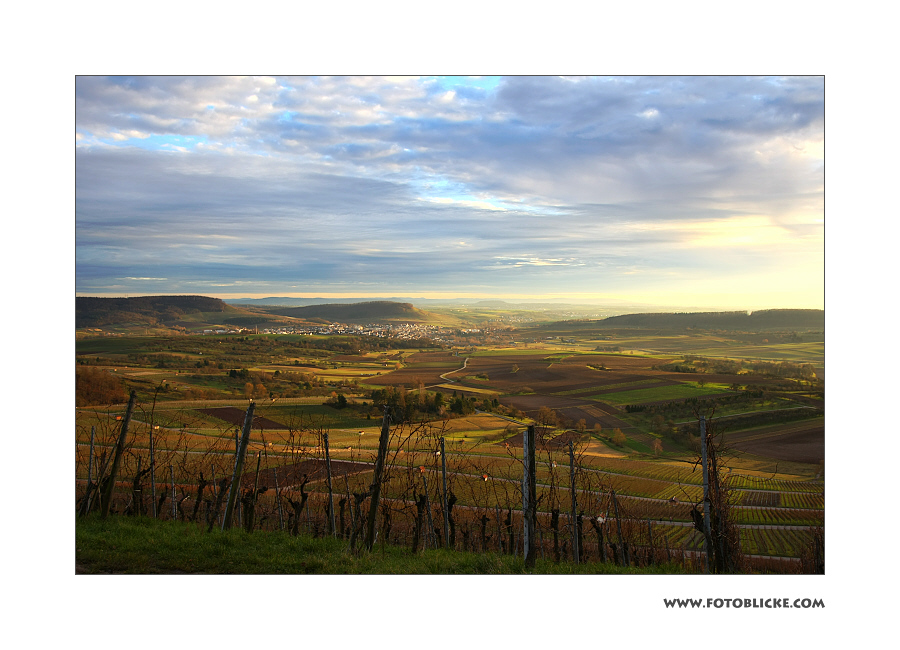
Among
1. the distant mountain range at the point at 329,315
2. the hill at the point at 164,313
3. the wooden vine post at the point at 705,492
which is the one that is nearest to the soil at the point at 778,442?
the distant mountain range at the point at 329,315

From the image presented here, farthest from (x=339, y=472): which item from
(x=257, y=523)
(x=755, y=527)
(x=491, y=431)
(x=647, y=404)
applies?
(x=647, y=404)

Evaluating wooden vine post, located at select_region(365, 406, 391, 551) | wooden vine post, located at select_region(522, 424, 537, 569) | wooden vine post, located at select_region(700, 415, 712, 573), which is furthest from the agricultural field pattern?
wooden vine post, located at select_region(522, 424, 537, 569)

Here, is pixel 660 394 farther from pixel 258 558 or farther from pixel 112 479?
pixel 112 479

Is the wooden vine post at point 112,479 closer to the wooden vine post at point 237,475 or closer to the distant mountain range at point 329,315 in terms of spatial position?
the wooden vine post at point 237,475

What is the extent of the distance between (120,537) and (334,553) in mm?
2873

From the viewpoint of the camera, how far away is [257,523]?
10094 millimetres

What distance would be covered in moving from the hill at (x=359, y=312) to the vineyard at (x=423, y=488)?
5049 mm

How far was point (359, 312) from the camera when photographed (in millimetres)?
22688

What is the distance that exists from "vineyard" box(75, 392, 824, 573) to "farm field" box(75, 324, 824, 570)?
0.12 meters

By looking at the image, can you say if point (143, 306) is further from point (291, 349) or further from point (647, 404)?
point (647, 404)

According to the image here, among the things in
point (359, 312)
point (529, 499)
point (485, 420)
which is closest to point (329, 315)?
point (359, 312)

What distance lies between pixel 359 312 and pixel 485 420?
29.4ft

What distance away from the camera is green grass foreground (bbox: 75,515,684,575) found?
526 cm

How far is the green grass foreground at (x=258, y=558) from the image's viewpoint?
17.3 feet
